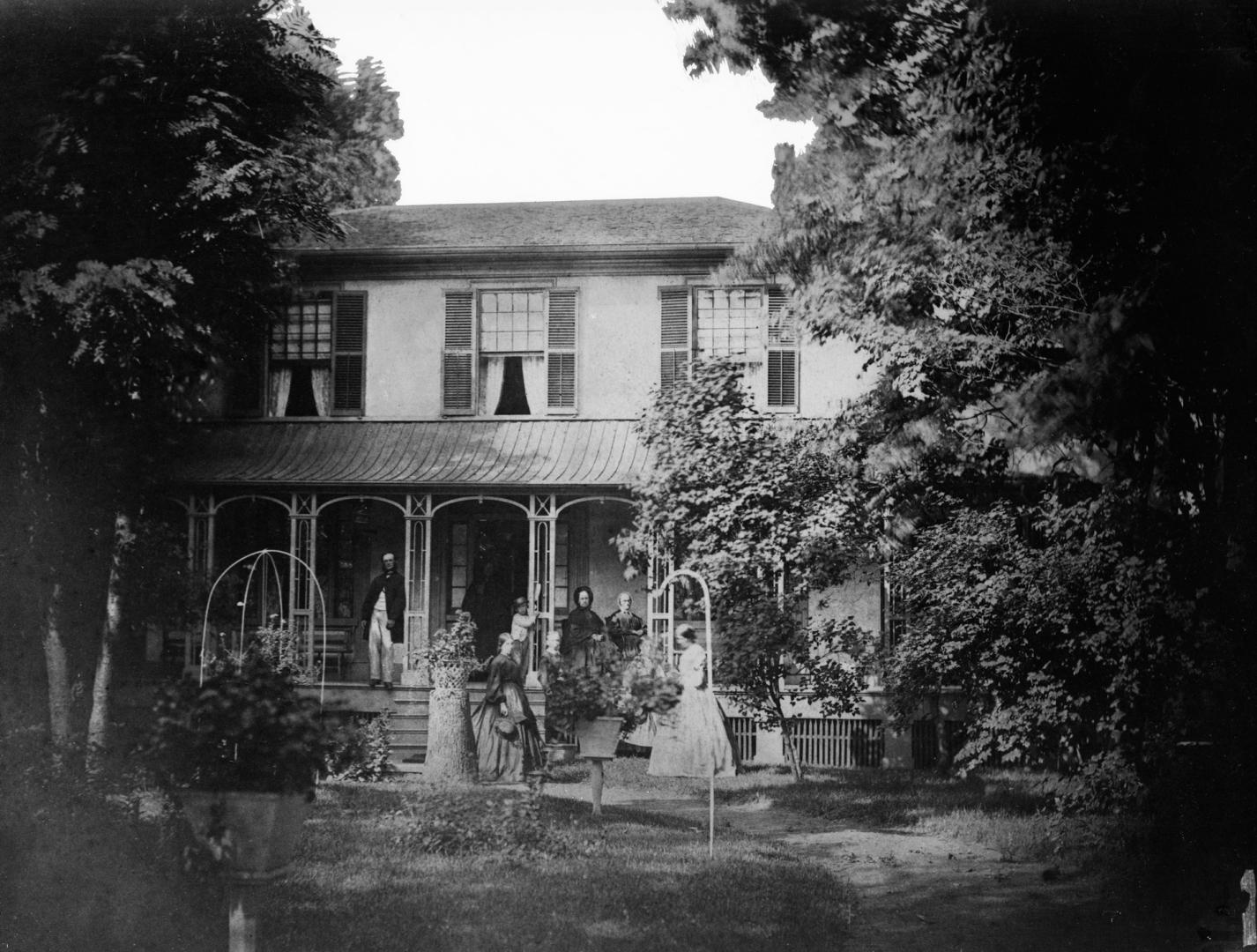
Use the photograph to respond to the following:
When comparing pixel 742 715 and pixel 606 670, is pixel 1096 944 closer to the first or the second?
pixel 606 670

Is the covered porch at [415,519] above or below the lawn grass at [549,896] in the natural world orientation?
above

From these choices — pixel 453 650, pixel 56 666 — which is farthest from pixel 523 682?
pixel 56 666

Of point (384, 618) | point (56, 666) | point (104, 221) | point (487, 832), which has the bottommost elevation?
point (487, 832)

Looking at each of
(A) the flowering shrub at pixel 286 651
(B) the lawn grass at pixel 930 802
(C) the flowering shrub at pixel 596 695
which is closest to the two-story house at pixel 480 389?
(A) the flowering shrub at pixel 286 651

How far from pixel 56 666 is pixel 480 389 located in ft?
16.7

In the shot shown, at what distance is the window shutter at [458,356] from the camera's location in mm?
10727

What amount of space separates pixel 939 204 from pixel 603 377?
194 inches

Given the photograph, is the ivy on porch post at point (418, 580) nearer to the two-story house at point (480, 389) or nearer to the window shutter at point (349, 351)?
the two-story house at point (480, 389)

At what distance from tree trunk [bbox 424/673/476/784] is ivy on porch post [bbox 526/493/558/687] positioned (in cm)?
110

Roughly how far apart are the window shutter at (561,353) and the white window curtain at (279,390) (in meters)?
2.44

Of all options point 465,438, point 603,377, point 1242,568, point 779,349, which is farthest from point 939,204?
point 465,438

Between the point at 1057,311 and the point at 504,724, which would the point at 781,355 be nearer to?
the point at 504,724

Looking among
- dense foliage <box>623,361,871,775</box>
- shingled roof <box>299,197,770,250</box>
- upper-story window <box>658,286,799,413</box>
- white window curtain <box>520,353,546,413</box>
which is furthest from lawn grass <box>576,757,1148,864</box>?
shingled roof <box>299,197,770,250</box>

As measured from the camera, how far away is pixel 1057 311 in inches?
252
